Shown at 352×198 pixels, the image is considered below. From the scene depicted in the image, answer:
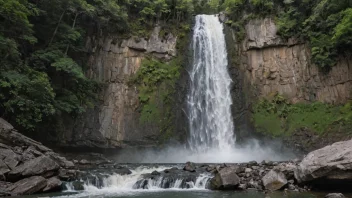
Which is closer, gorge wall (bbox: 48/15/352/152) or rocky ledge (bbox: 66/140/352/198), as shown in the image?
rocky ledge (bbox: 66/140/352/198)

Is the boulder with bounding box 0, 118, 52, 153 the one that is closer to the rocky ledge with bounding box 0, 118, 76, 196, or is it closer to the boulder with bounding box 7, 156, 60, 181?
the rocky ledge with bounding box 0, 118, 76, 196

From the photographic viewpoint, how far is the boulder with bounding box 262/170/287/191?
44.0 feet

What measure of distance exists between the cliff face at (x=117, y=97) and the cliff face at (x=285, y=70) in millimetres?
7239

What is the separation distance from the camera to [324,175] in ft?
40.2

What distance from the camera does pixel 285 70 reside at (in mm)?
27500

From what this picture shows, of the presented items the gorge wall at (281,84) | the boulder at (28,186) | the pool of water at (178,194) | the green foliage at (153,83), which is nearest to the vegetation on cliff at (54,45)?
the green foliage at (153,83)

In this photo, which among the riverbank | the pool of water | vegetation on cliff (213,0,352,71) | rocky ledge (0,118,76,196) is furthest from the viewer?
vegetation on cliff (213,0,352,71)

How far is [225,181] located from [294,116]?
14262 mm

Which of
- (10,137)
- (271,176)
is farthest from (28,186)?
(271,176)

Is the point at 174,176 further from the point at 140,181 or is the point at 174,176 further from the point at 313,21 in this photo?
the point at 313,21

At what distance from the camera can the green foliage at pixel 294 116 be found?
953 inches

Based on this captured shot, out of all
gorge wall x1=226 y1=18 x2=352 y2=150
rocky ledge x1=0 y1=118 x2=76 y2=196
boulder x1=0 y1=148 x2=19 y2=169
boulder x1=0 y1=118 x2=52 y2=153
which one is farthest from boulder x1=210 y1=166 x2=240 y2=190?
gorge wall x1=226 y1=18 x2=352 y2=150

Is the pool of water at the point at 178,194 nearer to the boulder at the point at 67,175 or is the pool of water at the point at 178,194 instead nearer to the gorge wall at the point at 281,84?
the boulder at the point at 67,175

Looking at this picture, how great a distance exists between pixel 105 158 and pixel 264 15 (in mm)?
19060
